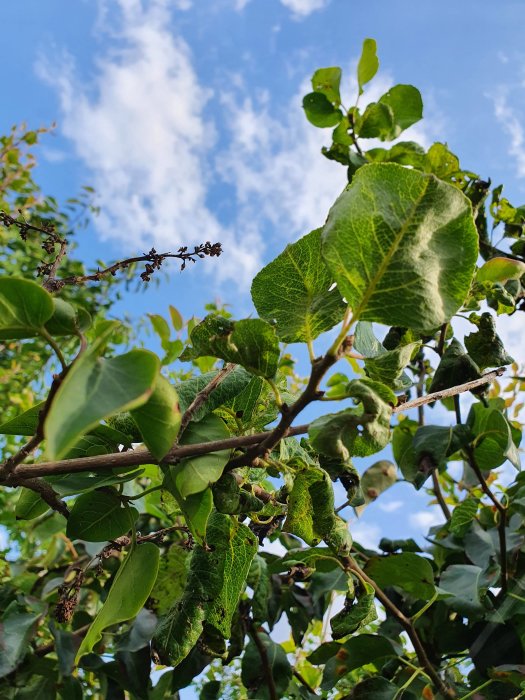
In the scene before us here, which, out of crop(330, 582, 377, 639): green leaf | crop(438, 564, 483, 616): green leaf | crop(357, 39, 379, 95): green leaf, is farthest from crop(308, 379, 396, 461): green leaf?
crop(357, 39, 379, 95): green leaf

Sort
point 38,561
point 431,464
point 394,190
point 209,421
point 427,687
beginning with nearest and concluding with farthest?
1. point 394,190
2. point 209,421
3. point 427,687
4. point 431,464
5. point 38,561

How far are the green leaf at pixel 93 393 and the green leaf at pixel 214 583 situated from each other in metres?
0.32

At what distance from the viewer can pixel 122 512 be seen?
25.4 inches

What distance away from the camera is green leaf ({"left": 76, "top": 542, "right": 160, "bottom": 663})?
0.58 meters

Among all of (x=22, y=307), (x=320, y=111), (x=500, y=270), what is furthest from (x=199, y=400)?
(x=320, y=111)

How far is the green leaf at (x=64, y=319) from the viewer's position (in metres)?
0.49

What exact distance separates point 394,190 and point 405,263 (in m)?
0.05

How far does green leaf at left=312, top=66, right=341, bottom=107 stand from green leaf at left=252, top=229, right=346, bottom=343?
38.8 inches

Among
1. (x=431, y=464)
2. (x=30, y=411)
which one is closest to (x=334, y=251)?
(x=30, y=411)

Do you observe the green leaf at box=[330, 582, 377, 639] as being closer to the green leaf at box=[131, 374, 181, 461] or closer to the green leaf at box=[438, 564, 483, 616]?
the green leaf at box=[438, 564, 483, 616]

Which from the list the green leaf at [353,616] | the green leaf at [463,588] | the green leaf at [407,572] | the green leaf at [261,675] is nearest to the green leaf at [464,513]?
the green leaf at [463,588]

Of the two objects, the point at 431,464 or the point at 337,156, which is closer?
the point at 431,464

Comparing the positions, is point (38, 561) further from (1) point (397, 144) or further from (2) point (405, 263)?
(2) point (405, 263)

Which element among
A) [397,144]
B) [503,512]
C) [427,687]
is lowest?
[427,687]
